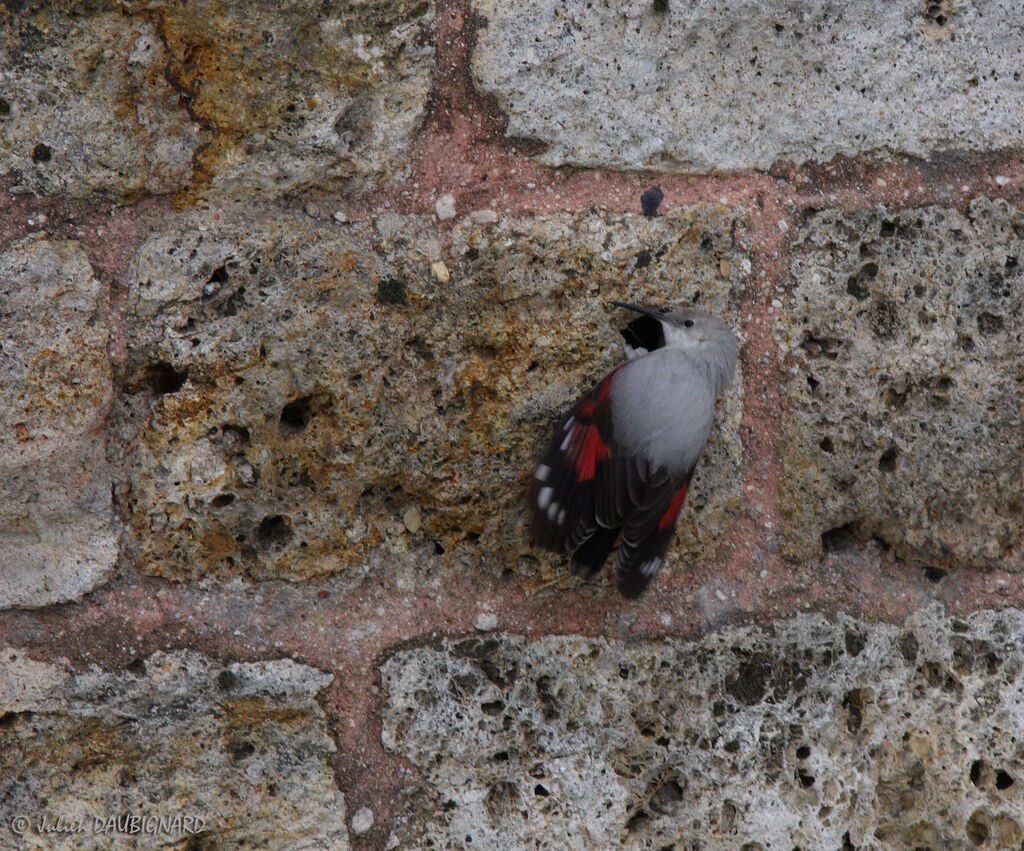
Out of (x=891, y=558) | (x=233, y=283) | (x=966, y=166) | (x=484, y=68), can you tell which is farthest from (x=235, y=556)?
(x=966, y=166)

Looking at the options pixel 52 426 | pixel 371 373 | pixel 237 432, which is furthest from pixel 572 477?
pixel 52 426

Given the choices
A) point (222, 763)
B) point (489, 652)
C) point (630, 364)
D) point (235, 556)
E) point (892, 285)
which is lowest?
point (222, 763)

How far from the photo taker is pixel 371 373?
1.92 metres

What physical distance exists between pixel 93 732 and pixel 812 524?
146cm

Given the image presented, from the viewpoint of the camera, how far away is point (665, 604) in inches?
79.7

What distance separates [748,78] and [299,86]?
0.88 metres

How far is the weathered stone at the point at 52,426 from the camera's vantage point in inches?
71.2

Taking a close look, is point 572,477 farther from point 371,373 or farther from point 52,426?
point 52,426

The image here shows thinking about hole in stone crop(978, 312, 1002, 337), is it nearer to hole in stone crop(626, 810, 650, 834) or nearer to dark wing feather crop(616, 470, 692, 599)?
dark wing feather crop(616, 470, 692, 599)

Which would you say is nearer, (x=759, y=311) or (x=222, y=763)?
(x=222, y=763)

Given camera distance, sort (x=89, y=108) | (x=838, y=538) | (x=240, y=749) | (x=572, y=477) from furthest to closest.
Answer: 1. (x=838, y=538)
2. (x=572, y=477)
3. (x=240, y=749)
4. (x=89, y=108)

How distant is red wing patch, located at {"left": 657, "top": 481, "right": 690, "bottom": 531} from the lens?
1.97 metres

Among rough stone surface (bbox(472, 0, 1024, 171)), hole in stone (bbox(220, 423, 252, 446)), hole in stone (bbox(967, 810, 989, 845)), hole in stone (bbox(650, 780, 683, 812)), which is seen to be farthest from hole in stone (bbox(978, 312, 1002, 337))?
hole in stone (bbox(220, 423, 252, 446))

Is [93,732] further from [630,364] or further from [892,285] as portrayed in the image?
[892,285]
